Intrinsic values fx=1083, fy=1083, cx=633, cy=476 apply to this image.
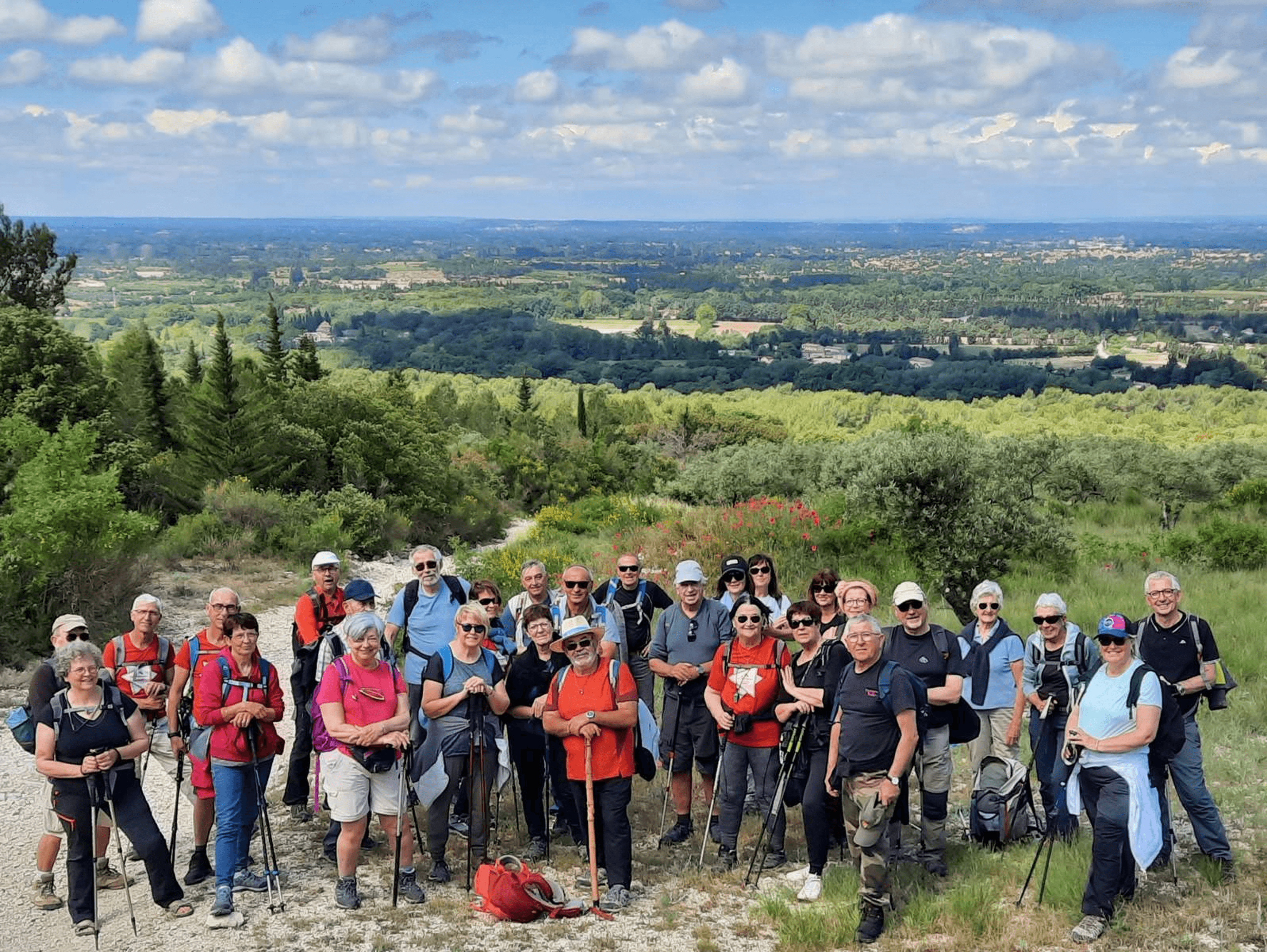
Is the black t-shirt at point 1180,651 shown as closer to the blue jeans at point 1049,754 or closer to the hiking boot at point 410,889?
the blue jeans at point 1049,754

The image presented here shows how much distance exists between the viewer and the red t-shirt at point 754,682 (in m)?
6.55

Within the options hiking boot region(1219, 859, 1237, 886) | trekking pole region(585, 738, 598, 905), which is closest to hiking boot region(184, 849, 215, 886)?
trekking pole region(585, 738, 598, 905)

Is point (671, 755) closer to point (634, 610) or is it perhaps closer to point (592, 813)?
point (634, 610)

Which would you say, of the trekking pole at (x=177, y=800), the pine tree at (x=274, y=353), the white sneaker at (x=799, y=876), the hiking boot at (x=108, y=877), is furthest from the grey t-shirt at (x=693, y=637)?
the pine tree at (x=274, y=353)

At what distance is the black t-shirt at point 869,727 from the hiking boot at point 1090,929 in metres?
1.22

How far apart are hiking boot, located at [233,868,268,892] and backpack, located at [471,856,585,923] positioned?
4.15ft

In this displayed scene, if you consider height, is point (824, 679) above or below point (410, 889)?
above

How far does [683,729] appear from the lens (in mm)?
7152

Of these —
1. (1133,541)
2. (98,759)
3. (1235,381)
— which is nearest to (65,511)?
(98,759)

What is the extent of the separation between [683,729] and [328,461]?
61.2 ft

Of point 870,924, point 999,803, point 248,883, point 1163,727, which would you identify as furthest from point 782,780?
point 248,883

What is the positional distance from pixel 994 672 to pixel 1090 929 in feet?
5.37

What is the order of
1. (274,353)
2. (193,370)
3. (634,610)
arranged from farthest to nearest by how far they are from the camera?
(274,353) < (193,370) < (634,610)

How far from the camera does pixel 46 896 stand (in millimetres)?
6426
